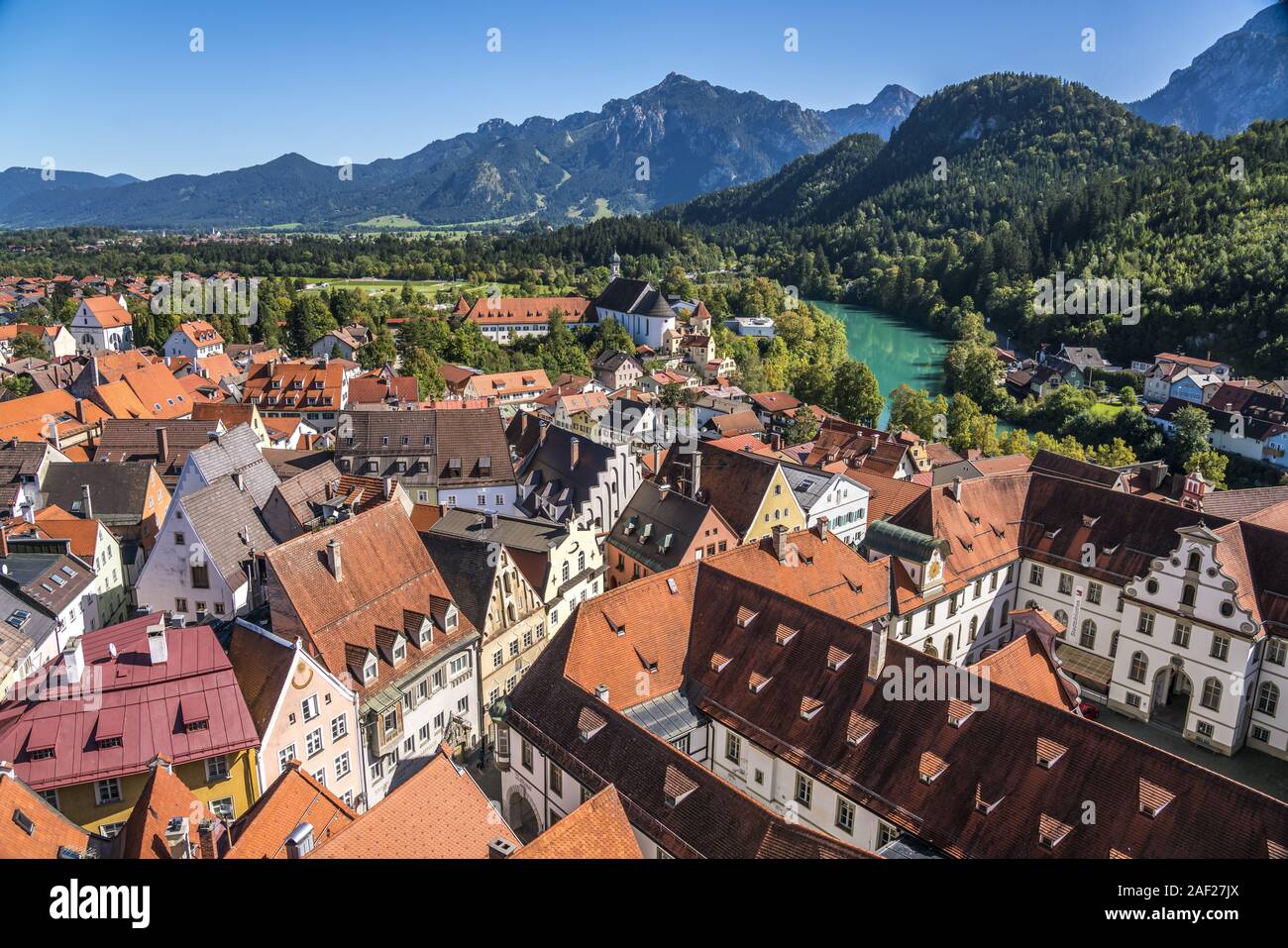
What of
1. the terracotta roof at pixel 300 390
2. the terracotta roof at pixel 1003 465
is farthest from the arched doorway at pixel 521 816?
the terracotta roof at pixel 300 390

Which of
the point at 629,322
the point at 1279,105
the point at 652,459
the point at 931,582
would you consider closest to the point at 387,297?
the point at 629,322

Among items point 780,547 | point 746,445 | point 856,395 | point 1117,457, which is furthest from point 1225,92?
point 780,547

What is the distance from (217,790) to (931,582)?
21.9 m

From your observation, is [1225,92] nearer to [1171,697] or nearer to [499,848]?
[1171,697]

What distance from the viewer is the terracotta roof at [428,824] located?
45.1ft

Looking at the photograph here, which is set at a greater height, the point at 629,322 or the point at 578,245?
the point at 578,245

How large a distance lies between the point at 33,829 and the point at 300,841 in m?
4.55

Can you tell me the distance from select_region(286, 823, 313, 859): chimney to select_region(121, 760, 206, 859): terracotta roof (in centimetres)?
150

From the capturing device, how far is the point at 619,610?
22594 millimetres

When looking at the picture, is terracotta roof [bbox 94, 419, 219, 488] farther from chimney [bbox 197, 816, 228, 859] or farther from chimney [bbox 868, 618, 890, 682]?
chimney [bbox 868, 618, 890, 682]

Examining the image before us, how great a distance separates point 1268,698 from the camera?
26266mm

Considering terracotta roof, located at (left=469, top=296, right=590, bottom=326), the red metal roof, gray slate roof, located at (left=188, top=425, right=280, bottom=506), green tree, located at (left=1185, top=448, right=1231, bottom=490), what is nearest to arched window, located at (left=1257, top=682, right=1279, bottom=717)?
the red metal roof

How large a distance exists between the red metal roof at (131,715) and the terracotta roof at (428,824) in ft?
18.2

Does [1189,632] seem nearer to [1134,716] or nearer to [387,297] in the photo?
[1134,716]
